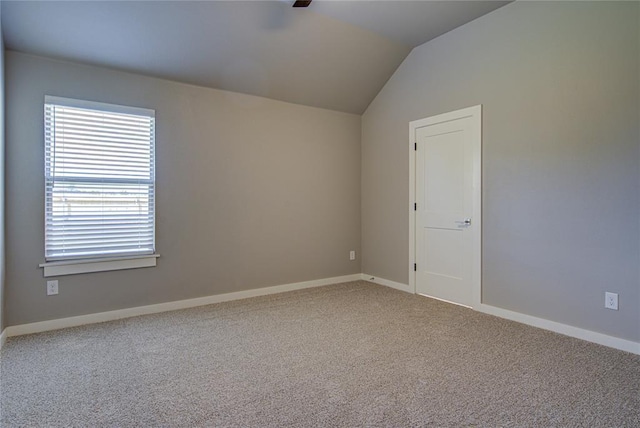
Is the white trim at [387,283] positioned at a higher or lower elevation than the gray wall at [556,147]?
lower

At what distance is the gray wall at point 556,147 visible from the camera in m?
2.59

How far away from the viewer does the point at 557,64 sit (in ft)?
9.64

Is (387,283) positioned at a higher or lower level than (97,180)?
lower

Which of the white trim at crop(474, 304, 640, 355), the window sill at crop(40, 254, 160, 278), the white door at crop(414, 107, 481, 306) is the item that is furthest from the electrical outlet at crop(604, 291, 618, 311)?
the window sill at crop(40, 254, 160, 278)

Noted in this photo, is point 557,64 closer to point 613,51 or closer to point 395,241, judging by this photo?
point 613,51

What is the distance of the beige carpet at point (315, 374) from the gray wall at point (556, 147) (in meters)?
0.45

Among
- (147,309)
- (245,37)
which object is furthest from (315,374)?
(245,37)

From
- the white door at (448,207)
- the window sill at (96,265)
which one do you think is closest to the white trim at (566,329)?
the white door at (448,207)

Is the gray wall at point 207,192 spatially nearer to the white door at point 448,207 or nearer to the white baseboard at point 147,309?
the white baseboard at point 147,309

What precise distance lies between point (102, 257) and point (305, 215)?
2291 millimetres

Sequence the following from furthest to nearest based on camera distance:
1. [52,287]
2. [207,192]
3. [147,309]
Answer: [207,192] < [147,309] < [52,287]

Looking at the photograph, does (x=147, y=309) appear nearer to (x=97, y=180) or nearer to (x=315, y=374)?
(x=97, y=180)

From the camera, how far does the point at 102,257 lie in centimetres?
326

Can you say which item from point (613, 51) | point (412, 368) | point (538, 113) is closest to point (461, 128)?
point (538, 113)
